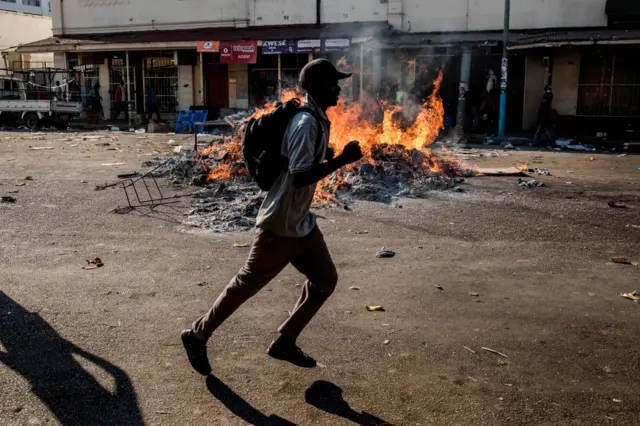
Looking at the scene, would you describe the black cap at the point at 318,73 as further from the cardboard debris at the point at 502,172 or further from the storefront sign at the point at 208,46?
the storefront sign at the point at 208,46

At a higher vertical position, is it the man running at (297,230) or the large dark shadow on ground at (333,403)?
the man running at (297,230)

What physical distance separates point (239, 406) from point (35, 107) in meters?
24.7

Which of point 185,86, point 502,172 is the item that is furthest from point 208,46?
point 502,172

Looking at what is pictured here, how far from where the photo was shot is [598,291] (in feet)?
17.7

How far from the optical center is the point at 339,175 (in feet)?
34.2

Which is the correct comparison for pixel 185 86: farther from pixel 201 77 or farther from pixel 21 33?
pixel 21 33

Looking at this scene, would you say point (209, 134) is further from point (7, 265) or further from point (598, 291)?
point (598, 291)

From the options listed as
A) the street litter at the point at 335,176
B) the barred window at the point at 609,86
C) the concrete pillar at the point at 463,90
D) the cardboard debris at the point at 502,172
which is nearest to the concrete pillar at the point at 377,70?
the concrete pillar at the point at 463,90

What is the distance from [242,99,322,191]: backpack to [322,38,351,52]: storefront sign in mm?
20842

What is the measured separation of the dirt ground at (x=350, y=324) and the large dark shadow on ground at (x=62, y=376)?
0.04 ft

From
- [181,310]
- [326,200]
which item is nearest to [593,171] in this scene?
[326,200]

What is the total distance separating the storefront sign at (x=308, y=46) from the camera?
23.9 m

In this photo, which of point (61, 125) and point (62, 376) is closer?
point (62, 376)

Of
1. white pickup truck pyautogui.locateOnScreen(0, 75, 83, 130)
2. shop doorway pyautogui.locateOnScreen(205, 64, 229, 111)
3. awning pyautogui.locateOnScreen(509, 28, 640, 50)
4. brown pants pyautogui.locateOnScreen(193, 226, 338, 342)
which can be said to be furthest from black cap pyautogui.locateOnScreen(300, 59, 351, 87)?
shop doorway pyautogui.locateOnScreen(205, 64, 229, 111)
